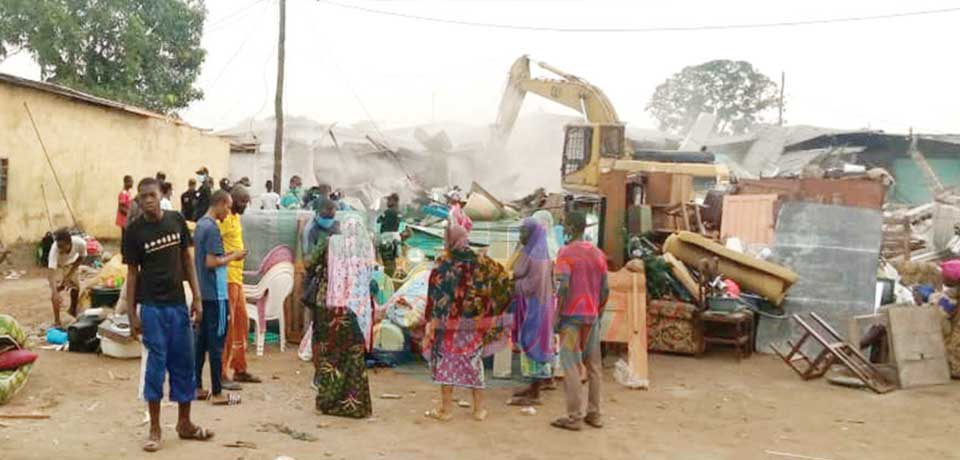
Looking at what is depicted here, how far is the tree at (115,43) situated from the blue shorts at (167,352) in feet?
62.3

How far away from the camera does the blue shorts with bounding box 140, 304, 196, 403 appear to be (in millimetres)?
5074

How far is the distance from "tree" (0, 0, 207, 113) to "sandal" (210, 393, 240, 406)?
712 inches

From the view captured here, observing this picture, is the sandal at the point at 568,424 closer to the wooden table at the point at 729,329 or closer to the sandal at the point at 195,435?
the sandal at the point at 195,435

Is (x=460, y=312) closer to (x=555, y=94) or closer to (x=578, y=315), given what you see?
(x=578, y=315)

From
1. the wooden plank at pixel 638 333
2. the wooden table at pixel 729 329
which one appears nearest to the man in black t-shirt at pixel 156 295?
the wooden plank at pixel 638 333

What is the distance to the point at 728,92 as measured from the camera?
52.2 m

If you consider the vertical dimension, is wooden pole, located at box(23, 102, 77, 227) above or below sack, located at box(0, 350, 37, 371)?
above

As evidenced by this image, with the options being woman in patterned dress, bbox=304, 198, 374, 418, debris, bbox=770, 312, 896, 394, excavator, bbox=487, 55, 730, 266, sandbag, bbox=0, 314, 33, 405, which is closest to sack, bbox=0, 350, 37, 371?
sandbag, bbox=0, 314, 33, 405

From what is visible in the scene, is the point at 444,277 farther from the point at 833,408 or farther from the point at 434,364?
the point at 833,408

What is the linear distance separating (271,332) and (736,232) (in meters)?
7.07

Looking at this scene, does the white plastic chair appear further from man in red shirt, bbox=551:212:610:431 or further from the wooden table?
the wooden table

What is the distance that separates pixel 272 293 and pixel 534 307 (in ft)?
10.6

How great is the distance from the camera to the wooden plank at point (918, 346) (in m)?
8.01

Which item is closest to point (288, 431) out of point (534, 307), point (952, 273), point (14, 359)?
point (534, 307)
